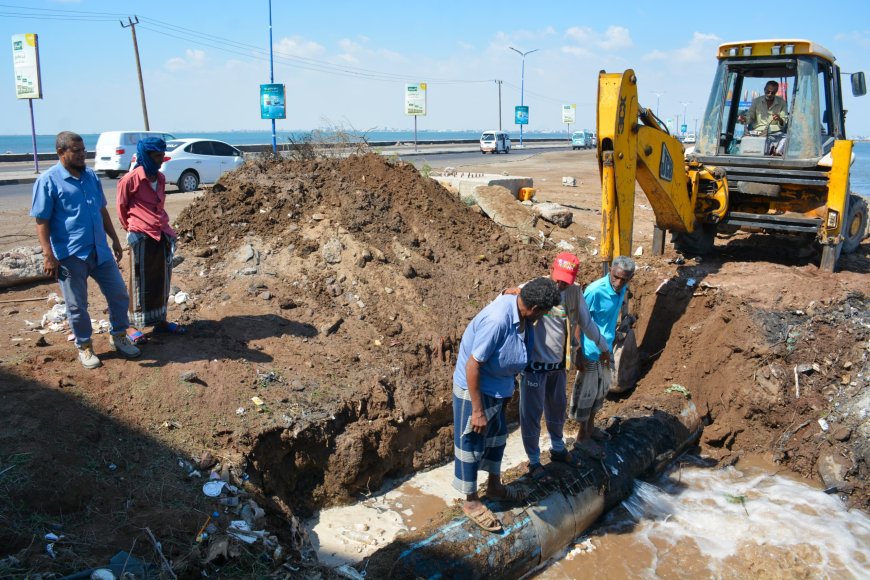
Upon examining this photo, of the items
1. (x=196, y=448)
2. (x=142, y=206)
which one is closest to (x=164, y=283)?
(x=142, y=206)

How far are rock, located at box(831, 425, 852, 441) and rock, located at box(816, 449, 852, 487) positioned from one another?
0.14m

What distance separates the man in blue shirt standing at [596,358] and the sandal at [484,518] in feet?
4.47

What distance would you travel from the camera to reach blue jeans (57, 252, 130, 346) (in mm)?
5191

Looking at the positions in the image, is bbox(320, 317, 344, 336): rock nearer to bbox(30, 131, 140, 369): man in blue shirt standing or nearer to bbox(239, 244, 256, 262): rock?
bbox(239, 244, 256, 262): rock

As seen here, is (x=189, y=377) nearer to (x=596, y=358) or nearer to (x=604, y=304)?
(x=596, y=358)

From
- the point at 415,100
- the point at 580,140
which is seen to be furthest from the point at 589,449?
the point at 580,140

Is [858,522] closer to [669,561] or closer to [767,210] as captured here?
[669,561]

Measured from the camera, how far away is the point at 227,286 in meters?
7.56

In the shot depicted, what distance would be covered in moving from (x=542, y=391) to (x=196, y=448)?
105 inches

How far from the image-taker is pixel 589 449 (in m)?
5.69

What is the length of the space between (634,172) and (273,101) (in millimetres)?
19443

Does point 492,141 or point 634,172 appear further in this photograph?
point 492,141

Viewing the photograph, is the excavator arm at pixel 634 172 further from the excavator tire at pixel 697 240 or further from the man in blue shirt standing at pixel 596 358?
the man in blue shirt standing at pixel 596 358

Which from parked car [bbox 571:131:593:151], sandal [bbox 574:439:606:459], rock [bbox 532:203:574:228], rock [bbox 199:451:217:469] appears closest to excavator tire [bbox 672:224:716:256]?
rock [bbox 532:203:574:228]
